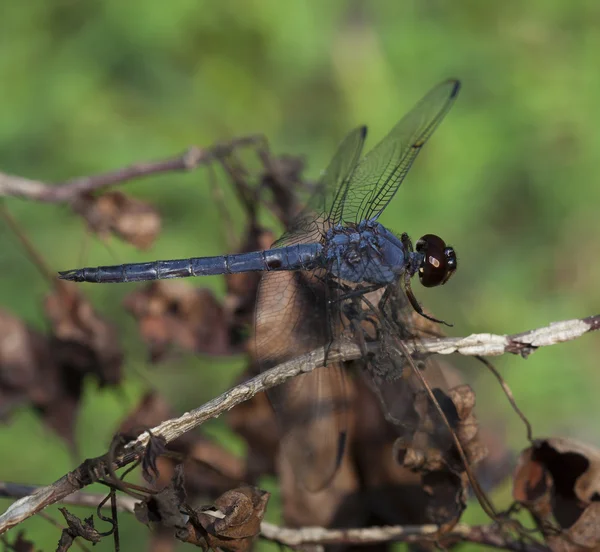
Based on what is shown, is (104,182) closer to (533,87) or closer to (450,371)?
(450,371)

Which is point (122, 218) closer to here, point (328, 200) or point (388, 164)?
point (328, 200)

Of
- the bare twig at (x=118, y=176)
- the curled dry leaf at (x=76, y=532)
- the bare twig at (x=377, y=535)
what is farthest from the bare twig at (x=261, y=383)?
the bare twig at (x=118, y=176)

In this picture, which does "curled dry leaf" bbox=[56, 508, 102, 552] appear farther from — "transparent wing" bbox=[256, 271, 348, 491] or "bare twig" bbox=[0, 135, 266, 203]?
"bare twig" bbox=[0, 135, 266, 203]

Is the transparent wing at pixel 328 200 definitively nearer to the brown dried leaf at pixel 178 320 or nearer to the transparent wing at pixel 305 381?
the transparent wing at pixel 305 381

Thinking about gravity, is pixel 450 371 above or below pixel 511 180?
below

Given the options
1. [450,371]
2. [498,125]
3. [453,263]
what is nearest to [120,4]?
[498,125]

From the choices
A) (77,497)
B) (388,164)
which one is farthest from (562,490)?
(77,497)

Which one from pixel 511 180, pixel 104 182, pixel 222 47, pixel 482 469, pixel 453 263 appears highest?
pixel 222 47
